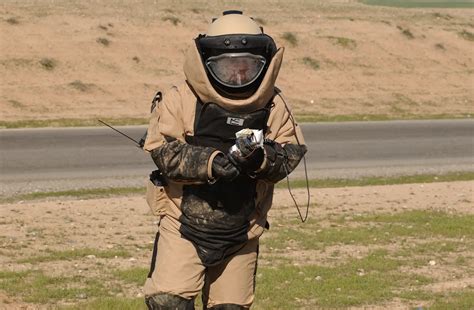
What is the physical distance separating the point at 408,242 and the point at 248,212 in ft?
18.0

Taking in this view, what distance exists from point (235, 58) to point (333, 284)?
→ 363cm

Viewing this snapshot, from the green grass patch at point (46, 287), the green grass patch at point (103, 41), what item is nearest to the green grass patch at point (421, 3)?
the green grass patch at point (103, 41)

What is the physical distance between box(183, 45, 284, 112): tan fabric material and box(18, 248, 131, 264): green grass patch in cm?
435

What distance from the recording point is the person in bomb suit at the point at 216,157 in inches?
179

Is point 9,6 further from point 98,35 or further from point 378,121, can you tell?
point 378,121

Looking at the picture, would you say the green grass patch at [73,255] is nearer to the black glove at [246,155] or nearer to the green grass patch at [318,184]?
the green grass patch at [318,184]

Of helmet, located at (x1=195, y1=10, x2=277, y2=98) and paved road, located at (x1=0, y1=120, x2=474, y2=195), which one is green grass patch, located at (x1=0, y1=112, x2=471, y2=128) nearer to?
paved road, located at (x1=0, y1=120, x2=474, y2=195)

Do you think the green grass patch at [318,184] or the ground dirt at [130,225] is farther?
the green grass patch at [318,184]

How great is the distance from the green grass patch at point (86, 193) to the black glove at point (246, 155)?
8.70m

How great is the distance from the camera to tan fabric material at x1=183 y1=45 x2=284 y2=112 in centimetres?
454

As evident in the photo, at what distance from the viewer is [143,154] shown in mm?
16719

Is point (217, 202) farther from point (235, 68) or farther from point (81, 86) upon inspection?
point (81, 86)

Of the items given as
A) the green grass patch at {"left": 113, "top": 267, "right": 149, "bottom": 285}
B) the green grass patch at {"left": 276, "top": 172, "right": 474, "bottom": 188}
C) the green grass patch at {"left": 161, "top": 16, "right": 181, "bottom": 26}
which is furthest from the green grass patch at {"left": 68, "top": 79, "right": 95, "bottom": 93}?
the green grass patch at {"left": 113, "top": 267, "right": 149, "bottom": 285}

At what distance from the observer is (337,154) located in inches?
691
